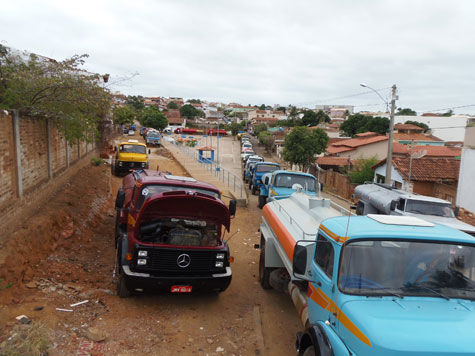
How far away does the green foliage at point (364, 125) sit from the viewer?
59.0 m

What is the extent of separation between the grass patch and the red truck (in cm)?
145

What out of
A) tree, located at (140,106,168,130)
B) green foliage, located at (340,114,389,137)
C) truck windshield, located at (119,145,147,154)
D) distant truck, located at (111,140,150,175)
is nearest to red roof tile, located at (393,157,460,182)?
distant truck, located at (111,140,150,175)

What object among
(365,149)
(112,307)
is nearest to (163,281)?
(112,307)

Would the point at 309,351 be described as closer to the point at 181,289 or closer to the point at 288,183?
the point at 181,289

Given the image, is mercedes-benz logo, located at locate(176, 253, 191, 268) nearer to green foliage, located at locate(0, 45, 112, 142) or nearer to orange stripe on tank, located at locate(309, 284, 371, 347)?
orange stripe on tank, located at locate(309, 284, 371, 347)

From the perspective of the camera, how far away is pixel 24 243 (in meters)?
7.18

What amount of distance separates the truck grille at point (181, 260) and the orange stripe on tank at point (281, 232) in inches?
48.0

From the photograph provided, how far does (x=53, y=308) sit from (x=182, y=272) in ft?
6.83

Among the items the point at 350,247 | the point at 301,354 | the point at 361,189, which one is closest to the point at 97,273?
the point at 301,354

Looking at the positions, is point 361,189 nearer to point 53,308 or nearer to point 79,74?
point 79,74

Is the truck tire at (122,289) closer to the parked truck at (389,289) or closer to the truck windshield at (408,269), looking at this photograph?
the parked truck at (389,289)

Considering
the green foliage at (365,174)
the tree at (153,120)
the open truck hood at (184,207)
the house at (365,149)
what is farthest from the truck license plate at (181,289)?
the tree at (153,120)

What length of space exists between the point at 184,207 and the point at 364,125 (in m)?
62.5

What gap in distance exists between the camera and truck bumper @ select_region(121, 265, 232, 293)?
594 centimetres
